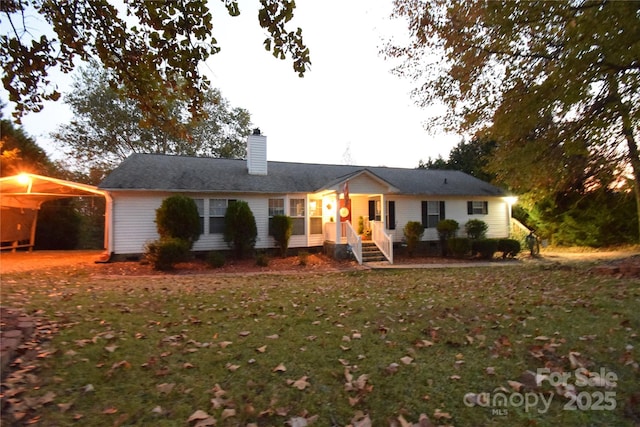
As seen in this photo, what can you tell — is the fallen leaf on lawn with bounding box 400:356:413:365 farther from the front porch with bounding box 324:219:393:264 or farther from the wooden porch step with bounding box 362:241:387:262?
the wooden porch step with bounding box 362:241:387:262

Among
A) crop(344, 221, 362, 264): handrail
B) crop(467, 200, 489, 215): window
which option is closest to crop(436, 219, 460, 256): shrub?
crop(467, 200, 489, 215): window

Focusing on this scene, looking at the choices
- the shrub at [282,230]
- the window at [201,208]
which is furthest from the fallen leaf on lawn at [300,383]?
the window at [201,208]

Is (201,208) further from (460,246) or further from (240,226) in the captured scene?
(460,246)

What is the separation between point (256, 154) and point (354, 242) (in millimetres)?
6498

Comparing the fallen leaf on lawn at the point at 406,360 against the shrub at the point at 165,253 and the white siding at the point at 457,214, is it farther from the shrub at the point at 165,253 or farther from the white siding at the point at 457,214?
the white siding at the point at 457,214

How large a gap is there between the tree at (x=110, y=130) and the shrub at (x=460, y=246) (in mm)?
18246

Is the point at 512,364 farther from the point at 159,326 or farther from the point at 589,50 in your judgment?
the point at 589,50

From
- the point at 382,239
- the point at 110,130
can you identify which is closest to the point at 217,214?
the point at 382,239

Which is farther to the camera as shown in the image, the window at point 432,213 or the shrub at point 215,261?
the window at point 432,213

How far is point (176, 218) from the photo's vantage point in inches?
507

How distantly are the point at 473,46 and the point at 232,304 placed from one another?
7808 mm

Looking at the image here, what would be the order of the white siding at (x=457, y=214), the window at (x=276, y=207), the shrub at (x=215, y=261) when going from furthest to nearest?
the white siding at (x=457, y=214)
the window at (x=276, y=207)
the shrub at (x=215, y=261)

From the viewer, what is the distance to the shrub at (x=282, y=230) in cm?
1470

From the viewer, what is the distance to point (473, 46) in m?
Result: 8.05
